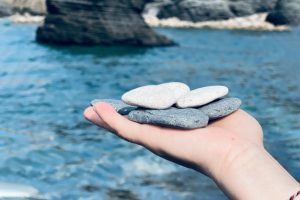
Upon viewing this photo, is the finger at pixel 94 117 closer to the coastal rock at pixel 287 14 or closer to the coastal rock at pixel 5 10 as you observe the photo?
the coastal rock at pixel 287 14

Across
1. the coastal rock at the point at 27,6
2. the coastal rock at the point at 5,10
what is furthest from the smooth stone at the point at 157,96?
the coastal rock at the point at 27,6

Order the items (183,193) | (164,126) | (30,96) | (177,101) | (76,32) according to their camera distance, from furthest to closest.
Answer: (76,32), (30,96), (183,193), (177,101), (164,126)

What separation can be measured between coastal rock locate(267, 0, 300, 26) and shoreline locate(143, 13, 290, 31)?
2.36 feet

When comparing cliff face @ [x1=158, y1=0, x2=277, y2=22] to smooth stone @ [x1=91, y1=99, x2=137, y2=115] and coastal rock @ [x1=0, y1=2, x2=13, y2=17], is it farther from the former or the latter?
smooth stone @ [x1=91, y1=99, x2=137, y2=115]

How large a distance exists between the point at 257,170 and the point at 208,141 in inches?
10.9

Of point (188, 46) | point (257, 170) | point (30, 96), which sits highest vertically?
point (257, 170)

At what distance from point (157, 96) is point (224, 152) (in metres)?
0.83

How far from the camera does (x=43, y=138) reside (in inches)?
484

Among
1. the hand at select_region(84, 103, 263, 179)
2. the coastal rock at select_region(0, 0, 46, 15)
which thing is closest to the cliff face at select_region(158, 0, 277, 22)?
the coastal rock at select_region(0, 0, 46, 15)

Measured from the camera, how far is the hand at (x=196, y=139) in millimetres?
3299

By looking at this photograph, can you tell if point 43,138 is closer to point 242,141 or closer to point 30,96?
point 30,96

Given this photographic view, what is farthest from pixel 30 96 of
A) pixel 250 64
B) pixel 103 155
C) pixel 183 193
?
pixel 250 64

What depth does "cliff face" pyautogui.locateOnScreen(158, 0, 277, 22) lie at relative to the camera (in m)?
64.7

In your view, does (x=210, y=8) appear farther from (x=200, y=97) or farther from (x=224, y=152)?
(x=224, y=152)
